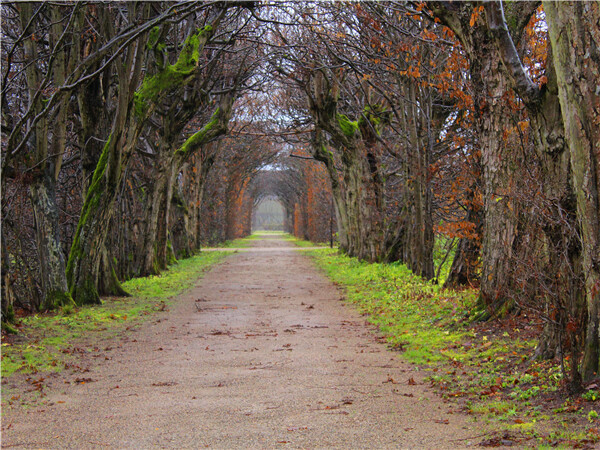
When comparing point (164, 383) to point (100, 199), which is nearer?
point (164, 383)

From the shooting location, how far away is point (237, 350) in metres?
8.17

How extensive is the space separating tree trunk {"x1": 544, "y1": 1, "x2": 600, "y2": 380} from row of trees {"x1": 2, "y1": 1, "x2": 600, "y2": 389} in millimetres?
13

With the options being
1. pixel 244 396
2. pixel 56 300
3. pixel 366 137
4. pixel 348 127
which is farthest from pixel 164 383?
pixel 366 137

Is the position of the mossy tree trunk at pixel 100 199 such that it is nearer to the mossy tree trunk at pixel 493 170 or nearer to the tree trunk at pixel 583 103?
the mossy tree trunk at pixel 493 170

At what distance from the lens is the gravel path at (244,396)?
15.3ft

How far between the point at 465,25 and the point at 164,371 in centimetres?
548

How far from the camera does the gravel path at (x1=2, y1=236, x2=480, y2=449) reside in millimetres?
4664

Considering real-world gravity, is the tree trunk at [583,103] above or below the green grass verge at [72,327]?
above

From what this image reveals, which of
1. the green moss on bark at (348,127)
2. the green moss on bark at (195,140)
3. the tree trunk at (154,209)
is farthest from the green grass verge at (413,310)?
the green moss on bark at (195,140)

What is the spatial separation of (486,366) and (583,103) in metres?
3.07

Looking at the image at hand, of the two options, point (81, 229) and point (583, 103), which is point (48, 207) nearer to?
point (81, 229)

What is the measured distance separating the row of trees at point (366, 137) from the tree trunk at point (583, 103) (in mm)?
13

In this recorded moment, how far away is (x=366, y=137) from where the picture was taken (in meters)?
22.5

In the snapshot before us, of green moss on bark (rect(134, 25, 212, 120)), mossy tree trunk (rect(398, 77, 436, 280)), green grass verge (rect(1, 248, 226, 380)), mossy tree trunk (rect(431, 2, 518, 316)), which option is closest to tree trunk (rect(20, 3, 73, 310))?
green grass verge (rect(1, 248, 226, 380))
